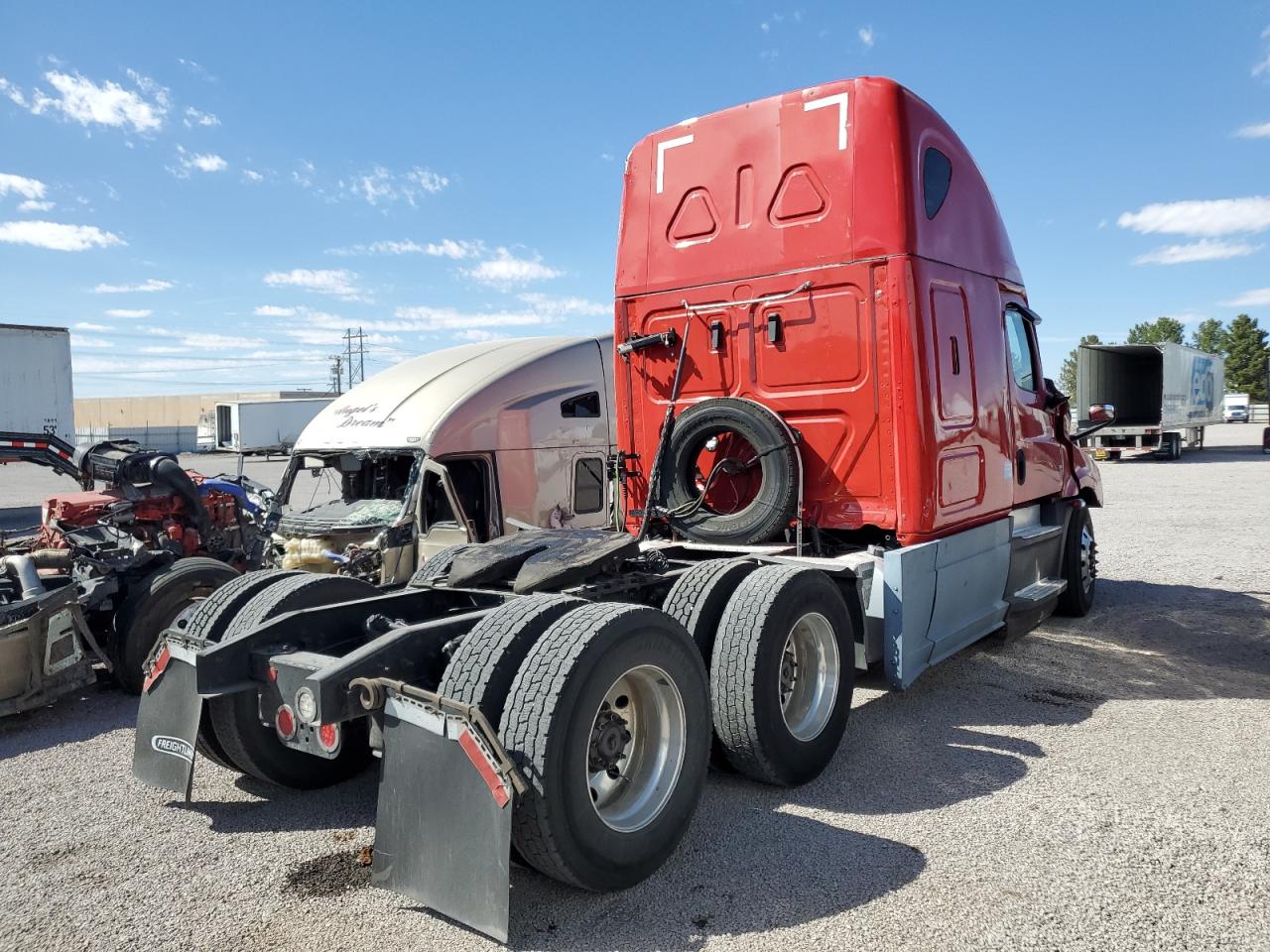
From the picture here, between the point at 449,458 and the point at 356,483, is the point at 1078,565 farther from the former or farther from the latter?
the point at 356,483

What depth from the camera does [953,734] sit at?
16.3 feet

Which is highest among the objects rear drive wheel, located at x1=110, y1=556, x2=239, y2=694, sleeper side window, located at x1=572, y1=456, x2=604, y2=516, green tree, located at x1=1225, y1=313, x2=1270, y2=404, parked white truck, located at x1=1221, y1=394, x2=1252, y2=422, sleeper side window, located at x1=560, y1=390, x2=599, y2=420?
green tree, located at x1=1225, y1=313, x2=1270, y2=404

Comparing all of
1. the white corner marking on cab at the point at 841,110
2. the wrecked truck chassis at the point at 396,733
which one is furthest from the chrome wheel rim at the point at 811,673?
the white corner marking on cab at the point at 841,110

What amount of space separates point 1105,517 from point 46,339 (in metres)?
20.2

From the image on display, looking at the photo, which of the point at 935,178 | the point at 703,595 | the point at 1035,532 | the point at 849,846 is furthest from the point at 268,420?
the point at 849,846

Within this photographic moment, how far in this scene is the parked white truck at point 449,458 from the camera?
288 inches

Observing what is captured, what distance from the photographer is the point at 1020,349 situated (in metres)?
6.93

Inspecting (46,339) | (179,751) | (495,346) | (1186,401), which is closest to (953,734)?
(179,751)

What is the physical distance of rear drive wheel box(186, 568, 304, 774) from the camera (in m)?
4.00

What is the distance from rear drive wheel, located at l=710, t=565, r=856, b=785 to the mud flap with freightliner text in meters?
1.49

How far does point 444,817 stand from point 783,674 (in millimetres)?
2104

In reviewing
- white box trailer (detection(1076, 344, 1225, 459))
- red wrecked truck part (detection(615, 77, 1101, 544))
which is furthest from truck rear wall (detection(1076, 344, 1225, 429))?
red wrecked truck part (detection(615, 77, 1101, 544))

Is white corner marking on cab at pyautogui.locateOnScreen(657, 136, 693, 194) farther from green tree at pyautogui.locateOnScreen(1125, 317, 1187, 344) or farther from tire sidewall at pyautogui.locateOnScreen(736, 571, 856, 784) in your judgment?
green tree at pyautogui.locateOnScreen(1125, 317, 1187, 344)

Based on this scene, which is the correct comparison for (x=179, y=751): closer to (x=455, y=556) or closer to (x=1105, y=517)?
(x=455, y=556)
